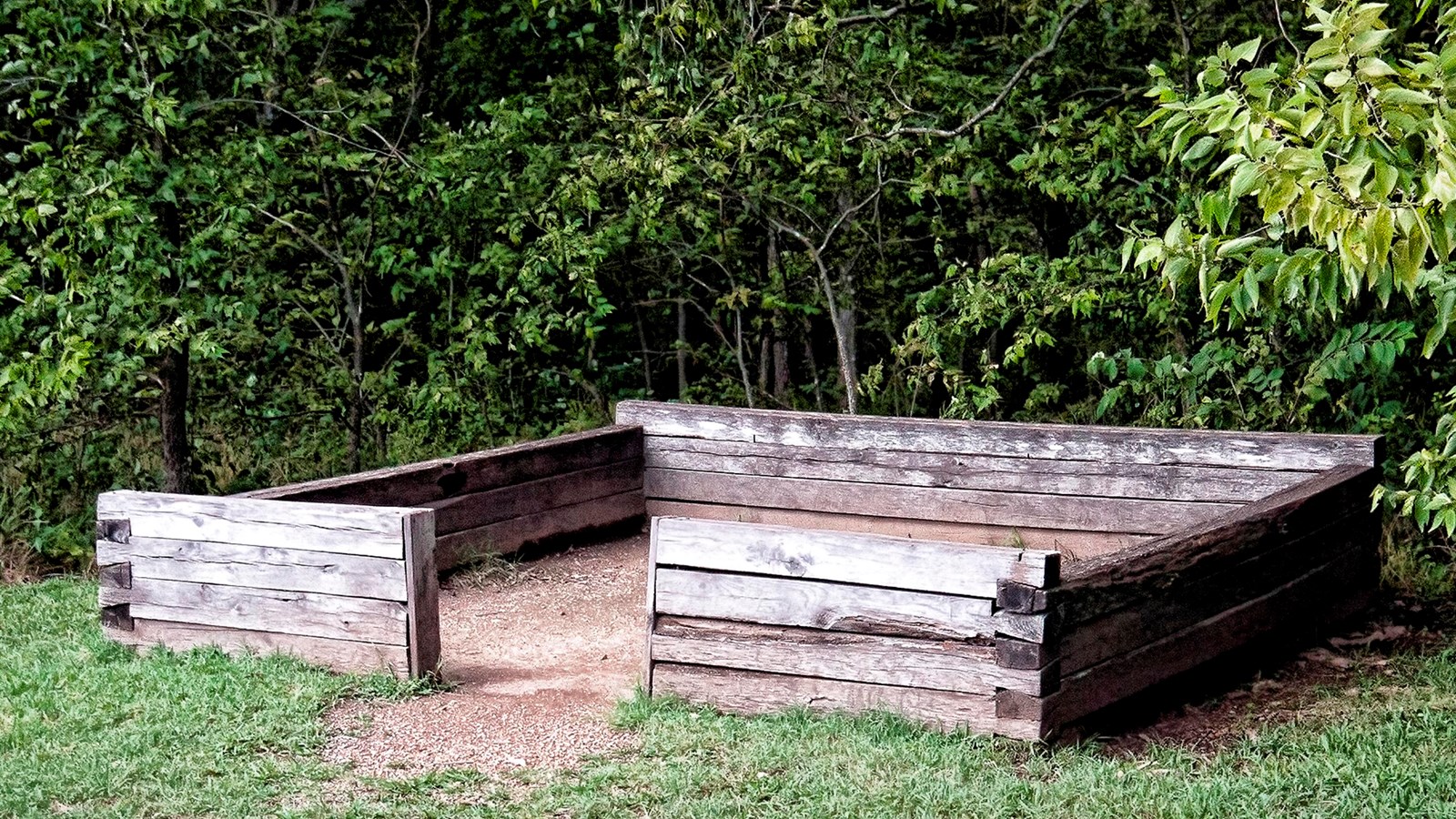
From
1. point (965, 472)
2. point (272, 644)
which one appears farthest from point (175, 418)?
point (965, 472)

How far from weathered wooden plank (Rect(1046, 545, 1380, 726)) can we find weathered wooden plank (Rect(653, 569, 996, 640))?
41 centimetres

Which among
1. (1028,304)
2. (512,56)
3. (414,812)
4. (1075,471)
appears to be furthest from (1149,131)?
(414,812)

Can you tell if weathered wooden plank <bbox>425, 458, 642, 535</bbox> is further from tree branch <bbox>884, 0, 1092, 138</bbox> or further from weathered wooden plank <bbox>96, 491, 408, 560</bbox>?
tree branch <bbox>884, 0, 1092, 138</bbox>

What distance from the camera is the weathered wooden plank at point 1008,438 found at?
7.24 meters

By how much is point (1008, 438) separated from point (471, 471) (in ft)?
9.34

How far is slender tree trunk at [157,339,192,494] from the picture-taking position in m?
8.82

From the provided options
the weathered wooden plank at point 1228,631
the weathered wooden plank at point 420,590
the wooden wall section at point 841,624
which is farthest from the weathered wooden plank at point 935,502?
the weathered wooden plank at point 420,590

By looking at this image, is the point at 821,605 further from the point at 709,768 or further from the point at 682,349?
the point at 682,349

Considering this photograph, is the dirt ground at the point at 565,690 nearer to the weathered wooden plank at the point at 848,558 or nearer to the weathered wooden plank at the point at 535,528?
the weathered wooden plank at the point at 535,528

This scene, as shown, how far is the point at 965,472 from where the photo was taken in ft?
26.9

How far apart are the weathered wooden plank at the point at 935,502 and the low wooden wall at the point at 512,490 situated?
0.35 m

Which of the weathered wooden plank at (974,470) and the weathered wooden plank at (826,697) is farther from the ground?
the weathered wooden plank at (974,470)

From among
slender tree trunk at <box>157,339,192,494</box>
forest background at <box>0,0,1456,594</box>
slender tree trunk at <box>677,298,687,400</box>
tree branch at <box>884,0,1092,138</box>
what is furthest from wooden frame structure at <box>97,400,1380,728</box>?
slender tree trunk at <box>677,298,687,400</box>

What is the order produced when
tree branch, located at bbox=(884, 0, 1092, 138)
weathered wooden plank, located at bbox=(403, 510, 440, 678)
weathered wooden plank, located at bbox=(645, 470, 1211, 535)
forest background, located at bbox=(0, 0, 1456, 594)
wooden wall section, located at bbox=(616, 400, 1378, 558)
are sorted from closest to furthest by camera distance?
weathered wooden plank, located at bbox=(403, 510, 440, 678), wooden wall section, located at bbox=(616, 400, 1378, 558), weathered wooden plank, located at bbox=(645, 470, 1211, 535), forest background, located at bbox=(0, 0, 1456, 594), tree branch, located at bbox=(884, 0, 1092, 138)
